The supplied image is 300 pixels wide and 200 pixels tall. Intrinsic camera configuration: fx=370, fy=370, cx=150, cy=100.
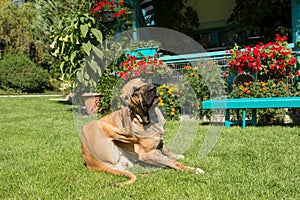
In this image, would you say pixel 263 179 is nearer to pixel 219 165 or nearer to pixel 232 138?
pixel 219 165

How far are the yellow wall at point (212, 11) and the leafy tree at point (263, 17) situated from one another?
3.92 feet

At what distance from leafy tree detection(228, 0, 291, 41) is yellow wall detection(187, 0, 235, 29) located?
1196 millimetres

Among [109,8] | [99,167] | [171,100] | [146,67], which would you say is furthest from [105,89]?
[99,167]

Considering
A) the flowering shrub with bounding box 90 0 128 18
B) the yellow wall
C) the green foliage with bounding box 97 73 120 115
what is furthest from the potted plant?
the yellow wall

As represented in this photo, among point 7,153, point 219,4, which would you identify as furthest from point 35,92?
point 7,153

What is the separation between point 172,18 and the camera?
13.1 m

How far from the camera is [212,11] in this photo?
13148mm

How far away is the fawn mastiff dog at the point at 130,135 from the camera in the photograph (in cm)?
309

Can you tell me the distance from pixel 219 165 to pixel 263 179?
1.98ft

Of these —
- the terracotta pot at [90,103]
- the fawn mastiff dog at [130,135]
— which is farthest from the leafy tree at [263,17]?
the fawn mastiff dog at [130,135]

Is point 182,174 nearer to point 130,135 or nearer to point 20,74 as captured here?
point 130,135

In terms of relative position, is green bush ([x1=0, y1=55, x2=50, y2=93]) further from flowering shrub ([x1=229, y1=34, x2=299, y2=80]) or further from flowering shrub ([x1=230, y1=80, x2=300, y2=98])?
flowering shrub ([x1=230, y1=80, x2=300, y2=98])

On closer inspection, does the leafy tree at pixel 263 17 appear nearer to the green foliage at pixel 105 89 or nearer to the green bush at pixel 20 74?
the green foliage at pixel 105 89

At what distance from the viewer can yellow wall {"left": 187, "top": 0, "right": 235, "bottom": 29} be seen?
12833mm
